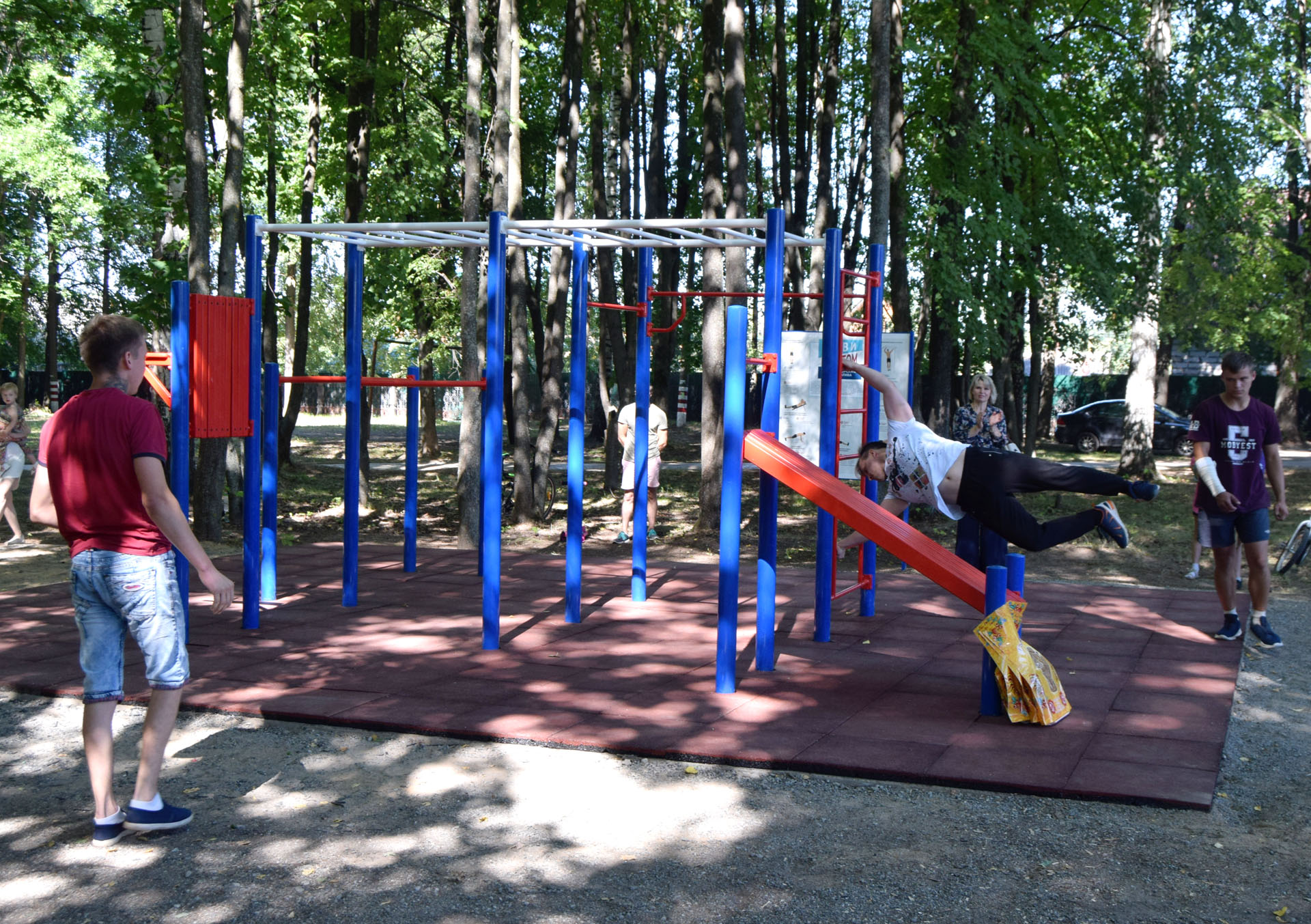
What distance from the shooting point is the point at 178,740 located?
5051 mm

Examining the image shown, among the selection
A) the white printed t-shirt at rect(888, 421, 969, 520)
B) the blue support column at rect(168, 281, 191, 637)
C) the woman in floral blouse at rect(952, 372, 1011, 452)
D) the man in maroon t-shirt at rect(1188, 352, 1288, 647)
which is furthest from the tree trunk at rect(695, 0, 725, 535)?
the blue support column at rect(168, 281, 191, 637)

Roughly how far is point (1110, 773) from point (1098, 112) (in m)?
16.2

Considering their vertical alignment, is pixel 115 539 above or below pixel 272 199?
below

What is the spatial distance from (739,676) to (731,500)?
1.09 metres

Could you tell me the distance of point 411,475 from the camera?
9133 millimetres

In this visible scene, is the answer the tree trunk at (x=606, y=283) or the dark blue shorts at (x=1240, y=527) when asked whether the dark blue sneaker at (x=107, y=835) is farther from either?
the tree trunk at (x=606, y=283)

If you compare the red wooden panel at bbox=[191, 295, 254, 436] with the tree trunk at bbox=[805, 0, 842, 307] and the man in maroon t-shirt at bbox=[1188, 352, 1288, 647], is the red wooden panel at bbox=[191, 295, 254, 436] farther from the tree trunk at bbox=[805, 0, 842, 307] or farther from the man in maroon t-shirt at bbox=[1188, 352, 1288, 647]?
the tree trunk at bbox=[805, 0, 842, 307]

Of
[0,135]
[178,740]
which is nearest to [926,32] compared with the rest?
[178,740]

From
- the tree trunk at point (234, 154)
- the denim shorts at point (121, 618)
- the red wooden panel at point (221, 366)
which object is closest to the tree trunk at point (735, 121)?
the tree trunk at point (234, 154)

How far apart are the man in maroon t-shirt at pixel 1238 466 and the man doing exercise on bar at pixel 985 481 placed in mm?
896

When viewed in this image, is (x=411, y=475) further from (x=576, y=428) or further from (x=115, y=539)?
(x=115, y=539)

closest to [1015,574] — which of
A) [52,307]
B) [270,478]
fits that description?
[270,478]

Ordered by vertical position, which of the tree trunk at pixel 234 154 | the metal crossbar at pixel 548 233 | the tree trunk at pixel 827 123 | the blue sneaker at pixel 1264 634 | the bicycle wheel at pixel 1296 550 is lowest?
the blue sneaker at pixel 1264 634

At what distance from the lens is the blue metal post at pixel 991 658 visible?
17.0 feet
